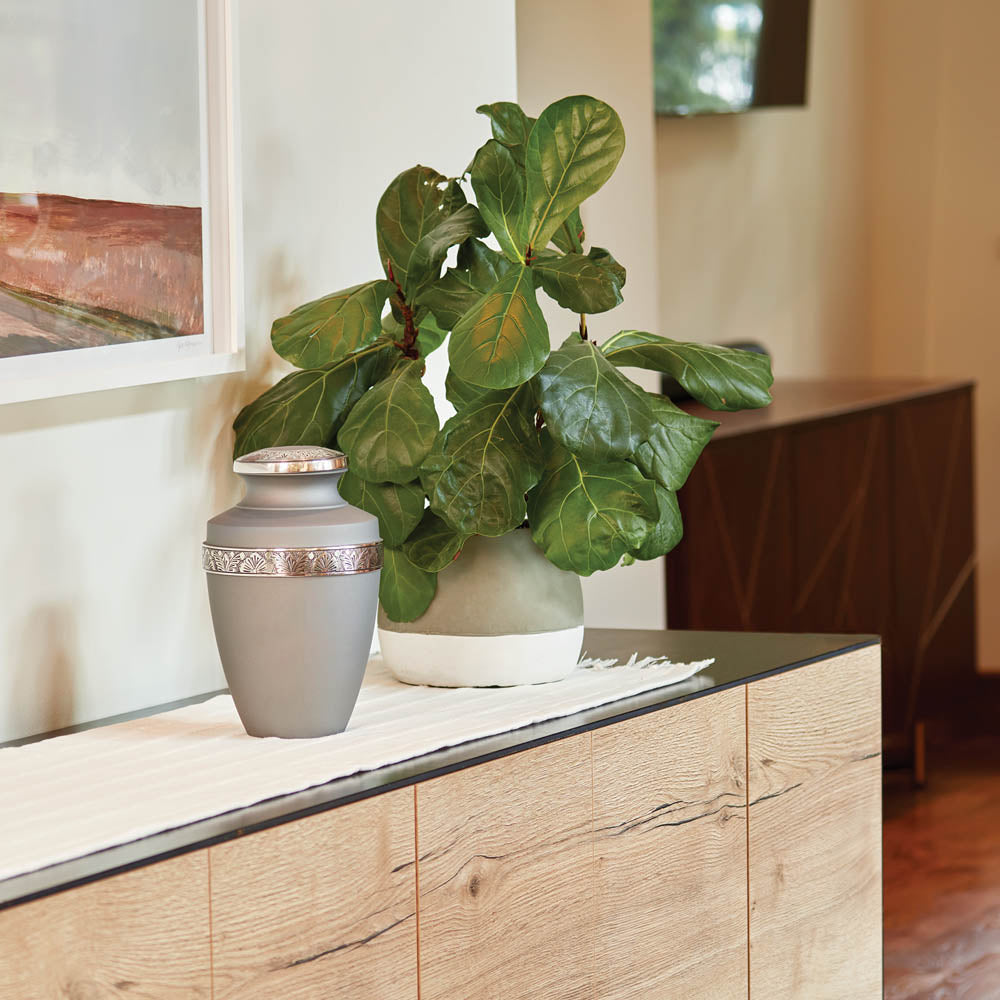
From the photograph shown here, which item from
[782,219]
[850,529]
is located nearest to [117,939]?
[850,529]

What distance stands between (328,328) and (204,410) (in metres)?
0.17

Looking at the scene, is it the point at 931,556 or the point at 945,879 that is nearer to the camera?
the point at 945,879

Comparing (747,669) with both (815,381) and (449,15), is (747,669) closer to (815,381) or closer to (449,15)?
(449,15)

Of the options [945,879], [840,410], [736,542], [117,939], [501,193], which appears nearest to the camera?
[117,939]

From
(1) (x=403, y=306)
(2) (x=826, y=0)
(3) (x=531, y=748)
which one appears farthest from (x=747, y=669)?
(2) (x=826, y=0)

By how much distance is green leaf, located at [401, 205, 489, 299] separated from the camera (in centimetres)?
169

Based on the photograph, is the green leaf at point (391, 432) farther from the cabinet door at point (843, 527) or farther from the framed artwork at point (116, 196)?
the cabinet door at point (843, 527)

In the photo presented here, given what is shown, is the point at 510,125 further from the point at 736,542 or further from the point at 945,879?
the point at 945,879

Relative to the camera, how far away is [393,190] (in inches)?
69.8

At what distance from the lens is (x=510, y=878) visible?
1.47m

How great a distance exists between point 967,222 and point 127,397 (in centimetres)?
416

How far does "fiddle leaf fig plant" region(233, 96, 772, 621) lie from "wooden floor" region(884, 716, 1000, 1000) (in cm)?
169

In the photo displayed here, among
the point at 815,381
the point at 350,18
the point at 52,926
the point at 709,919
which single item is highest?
the point at 350,18

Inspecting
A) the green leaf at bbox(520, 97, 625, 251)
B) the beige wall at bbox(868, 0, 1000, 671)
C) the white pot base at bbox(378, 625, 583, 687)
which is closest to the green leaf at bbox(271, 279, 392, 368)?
the green leaf at bbox(520, 97, 625, 251)
